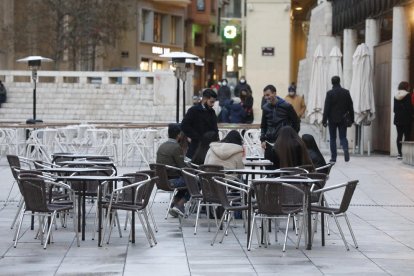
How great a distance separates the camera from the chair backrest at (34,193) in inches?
477

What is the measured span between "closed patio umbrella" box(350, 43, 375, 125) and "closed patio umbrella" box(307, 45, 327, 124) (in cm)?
199

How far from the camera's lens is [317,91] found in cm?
2938

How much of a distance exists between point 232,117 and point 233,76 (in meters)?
49.5

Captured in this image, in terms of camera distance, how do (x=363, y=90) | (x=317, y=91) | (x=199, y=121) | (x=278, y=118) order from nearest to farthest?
→ (x=278, y=118), (x=199, y=121), (x=363, y=90), (x=317, y=91)

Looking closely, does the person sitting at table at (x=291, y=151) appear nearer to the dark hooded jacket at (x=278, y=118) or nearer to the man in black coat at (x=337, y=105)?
the dark hooded jacket at (x=278, y=118)

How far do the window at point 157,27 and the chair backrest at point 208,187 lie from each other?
58.6 m

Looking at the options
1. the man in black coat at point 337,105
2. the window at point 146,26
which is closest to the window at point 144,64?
the window at point 146,26

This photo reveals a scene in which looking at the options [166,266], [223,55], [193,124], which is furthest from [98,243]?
[223,55]

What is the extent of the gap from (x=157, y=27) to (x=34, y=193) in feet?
199

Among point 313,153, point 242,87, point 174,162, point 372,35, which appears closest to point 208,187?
point 174,162

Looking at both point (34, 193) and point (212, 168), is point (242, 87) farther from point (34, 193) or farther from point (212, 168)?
point (34, 193)

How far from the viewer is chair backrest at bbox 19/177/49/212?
39.8ft

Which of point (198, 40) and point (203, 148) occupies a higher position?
point (198, 40)

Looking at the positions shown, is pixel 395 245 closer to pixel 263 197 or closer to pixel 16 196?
pixel 263 197
